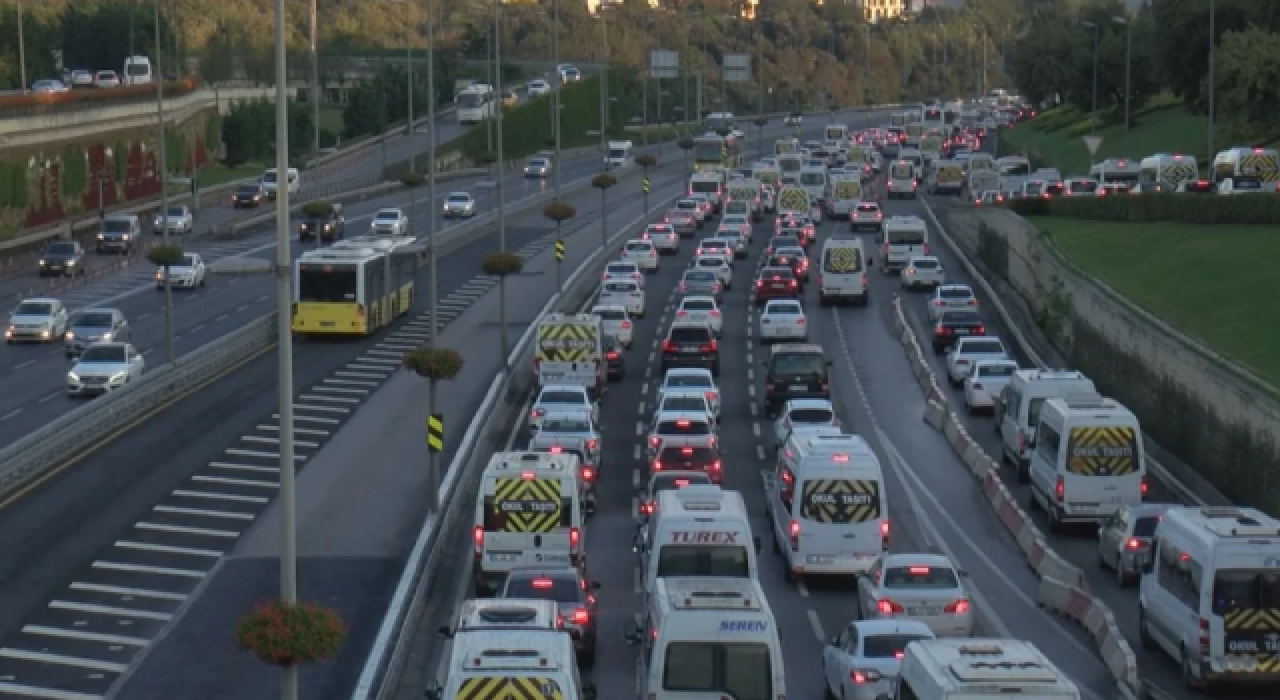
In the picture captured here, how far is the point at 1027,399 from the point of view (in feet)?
142

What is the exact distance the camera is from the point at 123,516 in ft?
124

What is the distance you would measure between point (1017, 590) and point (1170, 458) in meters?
10.3

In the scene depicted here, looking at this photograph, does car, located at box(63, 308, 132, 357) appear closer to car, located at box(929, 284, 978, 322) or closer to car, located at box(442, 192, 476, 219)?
car, located at box(929, 284, 978, 322)

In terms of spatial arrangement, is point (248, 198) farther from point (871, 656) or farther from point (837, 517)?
point (871, 656)

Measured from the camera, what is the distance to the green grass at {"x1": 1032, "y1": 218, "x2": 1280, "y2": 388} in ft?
150

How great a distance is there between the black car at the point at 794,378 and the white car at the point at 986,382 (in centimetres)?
367

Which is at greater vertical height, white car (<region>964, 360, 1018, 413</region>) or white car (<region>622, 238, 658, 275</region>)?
white car (<region>622, 238, 658, 275</region>)

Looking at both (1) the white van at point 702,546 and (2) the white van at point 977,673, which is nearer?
(2) the white van at point 977,673

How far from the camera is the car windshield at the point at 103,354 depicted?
5359cm

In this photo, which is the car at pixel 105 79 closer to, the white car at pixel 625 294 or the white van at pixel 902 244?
the white van at pixel 902 244

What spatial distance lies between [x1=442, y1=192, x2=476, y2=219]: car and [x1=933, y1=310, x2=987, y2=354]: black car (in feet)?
146

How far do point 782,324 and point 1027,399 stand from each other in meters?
19.8

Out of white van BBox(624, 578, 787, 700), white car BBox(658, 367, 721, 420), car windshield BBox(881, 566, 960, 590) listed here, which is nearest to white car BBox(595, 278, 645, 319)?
white car BBox(658, 367, 721, 420)

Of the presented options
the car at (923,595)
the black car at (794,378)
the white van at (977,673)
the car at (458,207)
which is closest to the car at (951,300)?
the black car at (794,378)
